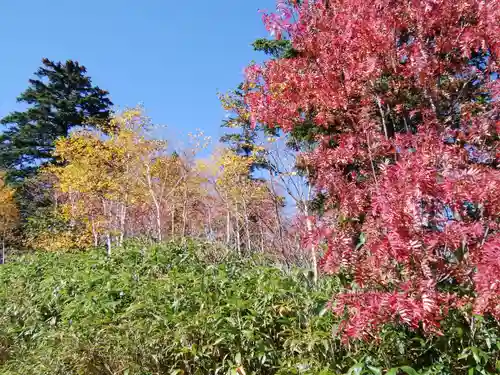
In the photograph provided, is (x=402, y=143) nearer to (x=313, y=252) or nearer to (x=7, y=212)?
(x=313, y=252)

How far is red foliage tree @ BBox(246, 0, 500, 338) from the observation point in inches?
83.6

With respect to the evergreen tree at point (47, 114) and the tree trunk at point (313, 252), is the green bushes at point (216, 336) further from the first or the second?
the evergreen tree at point (47, 114)

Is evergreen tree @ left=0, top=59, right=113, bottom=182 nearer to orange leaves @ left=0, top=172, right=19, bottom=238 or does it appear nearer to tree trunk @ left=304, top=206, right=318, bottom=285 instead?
orange leaves @ left=0, top=172, right=19, bottom=238

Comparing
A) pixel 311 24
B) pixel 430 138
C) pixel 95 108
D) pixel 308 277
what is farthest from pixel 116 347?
pixel 95 108

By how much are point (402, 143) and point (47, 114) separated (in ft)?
83.4

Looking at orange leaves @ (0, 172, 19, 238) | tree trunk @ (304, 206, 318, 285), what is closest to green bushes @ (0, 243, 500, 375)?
tree trunk @ (304, 206, 318, 285)

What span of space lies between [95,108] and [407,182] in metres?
25.6

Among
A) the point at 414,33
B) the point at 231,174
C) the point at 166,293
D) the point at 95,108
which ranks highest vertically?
the point at 95,108

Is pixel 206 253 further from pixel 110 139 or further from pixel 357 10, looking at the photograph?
pixel 110 139

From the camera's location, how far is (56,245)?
12602mm

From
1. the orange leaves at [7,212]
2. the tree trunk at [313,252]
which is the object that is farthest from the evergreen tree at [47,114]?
the tree trunk at [313,252]

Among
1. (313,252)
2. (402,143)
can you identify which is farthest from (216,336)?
(402,143)

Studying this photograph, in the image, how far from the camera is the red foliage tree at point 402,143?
212 centimetres

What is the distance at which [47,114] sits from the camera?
2453cm
